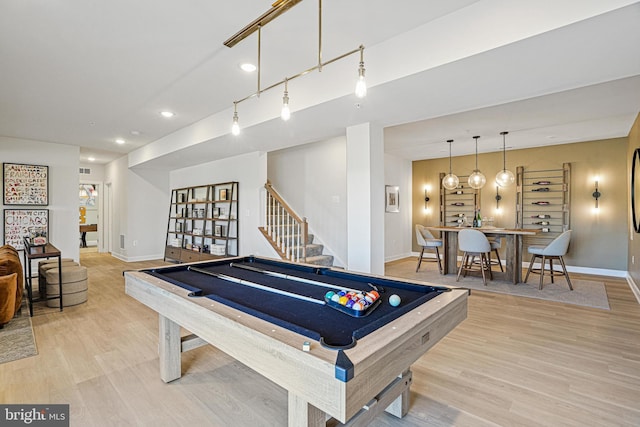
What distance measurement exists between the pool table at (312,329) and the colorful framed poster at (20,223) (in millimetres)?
5407

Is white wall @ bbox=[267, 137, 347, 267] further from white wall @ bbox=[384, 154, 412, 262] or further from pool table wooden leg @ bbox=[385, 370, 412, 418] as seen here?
pool table wooden leg @ bbox=[385, 370, 412, 418]

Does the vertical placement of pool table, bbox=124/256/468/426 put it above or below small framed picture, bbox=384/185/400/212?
below

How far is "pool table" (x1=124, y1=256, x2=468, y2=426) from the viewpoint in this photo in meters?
1.04

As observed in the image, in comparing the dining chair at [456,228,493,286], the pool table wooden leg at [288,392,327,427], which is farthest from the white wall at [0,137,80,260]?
the dining chair at [456,228,493,286]

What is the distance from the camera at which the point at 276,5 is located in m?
1.75

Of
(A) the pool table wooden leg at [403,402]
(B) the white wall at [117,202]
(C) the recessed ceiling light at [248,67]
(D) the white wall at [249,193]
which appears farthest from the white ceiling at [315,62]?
(B) the white wall at [117,202]

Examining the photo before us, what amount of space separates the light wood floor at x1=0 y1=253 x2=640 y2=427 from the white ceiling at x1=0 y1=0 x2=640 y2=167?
2.29 metres

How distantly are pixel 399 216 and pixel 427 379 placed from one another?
5885 millimetres

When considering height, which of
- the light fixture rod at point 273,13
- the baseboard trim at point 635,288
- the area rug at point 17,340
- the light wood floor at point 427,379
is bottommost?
the light wood floor at point 427,379

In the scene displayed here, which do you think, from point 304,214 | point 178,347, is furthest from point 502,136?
point 178,347

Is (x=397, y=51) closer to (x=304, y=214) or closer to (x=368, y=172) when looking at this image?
(x=368, y=172)

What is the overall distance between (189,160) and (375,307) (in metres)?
6.15

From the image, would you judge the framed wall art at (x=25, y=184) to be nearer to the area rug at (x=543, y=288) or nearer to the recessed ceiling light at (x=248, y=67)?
the recessed ceiling light at (x=248, y=67)

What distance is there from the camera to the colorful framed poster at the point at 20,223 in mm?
5754
